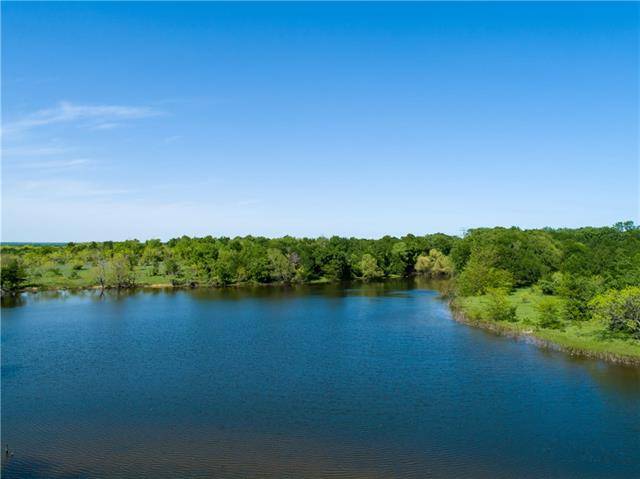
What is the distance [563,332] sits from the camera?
138 feet

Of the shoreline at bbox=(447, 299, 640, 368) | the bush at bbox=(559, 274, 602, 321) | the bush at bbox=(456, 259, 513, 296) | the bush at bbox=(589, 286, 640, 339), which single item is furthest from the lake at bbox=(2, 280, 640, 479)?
the bush at bbox=(456, 259, 513, 296)

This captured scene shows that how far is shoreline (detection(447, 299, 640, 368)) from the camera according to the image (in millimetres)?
34666

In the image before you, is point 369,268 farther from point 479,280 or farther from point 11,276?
point 11,276

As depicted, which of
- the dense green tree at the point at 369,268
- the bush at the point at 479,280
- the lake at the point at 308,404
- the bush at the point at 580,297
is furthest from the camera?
the dense green tree at the point at 369,268

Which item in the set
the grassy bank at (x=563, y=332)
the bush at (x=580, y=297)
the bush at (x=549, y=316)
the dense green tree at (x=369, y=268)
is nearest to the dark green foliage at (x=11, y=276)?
the dense green tree at (x=369, y=268)

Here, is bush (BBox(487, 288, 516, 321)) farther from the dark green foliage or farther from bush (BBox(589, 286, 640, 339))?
the dark green foliage

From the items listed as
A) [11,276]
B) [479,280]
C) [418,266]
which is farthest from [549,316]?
[11,276]

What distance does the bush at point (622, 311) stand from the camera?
1465 inches

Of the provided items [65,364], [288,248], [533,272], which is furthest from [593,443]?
[288,248]

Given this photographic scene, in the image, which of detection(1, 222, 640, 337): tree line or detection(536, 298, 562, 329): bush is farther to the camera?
detection(1, 222, 640, 337): tree line

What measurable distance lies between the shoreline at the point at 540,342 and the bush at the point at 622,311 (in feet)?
11.7

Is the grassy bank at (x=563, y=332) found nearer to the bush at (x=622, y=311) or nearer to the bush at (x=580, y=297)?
the bush at (x=622, y=311)

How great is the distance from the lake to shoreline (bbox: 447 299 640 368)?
0.91 meters

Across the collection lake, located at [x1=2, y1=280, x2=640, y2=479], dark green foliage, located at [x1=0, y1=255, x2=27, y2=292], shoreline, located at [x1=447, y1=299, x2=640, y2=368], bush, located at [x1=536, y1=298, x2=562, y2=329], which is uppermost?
dark green foliage, located at [x1=0, y1=255, x2=27, y2=292]
